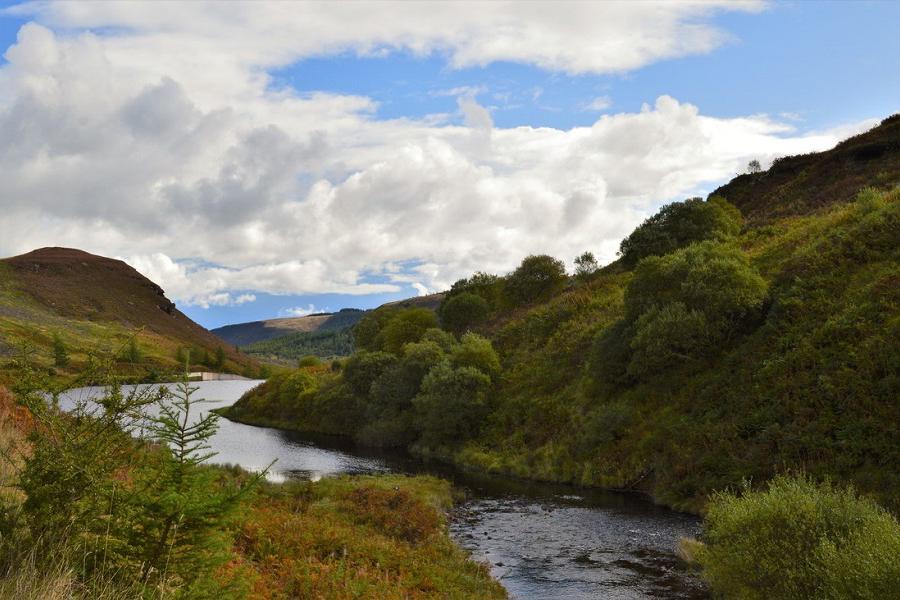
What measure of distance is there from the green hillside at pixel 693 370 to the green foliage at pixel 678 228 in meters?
0.22

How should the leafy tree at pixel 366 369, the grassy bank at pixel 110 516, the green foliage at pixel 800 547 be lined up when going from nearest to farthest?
A: the grassy bank at pixel 110 516 < the green foliage at pixel 800 547 < the leafy tree at pixel 366 369

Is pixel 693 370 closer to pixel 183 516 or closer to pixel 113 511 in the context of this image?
pixel 183 516

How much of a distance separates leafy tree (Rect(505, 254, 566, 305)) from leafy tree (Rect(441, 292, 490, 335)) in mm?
4704

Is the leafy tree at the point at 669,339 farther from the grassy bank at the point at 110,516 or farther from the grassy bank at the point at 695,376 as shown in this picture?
the grassy bank at the point at 110,516

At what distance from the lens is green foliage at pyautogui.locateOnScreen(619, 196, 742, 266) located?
2800 inches

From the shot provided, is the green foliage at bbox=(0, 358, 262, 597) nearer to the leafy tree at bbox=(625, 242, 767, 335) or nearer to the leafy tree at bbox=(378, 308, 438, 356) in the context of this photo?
the leafy tree at bbox=(625, 242, 767, 335)

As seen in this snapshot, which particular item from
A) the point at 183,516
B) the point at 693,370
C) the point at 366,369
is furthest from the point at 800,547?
the point at 366,369

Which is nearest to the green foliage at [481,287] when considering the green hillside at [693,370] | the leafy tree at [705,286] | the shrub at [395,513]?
the green hillside at [693,370]

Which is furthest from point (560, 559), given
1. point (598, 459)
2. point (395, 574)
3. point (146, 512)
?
point (146, 512)

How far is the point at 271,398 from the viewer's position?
343ft

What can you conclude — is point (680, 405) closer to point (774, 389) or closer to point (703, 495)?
point (774, 389)

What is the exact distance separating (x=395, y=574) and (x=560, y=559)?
8.84m

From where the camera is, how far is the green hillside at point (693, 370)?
33312 millimetres

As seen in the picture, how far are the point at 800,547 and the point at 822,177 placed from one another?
8255 cm
